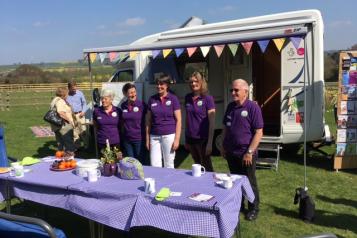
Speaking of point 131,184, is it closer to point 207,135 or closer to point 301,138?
point 207,135

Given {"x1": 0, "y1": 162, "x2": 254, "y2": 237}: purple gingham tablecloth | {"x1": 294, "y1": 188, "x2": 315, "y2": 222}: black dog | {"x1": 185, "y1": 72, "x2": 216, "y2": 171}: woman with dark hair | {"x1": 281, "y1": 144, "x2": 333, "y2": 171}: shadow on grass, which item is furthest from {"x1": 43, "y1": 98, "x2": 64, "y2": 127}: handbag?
{"x1": 294, "y1": 188, "x2": 315, "y2": 222}: black dog

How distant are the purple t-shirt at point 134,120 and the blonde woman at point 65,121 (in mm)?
2407

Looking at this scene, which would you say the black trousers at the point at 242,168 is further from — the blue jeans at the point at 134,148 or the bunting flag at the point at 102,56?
the bunting flag at the point at 102,56

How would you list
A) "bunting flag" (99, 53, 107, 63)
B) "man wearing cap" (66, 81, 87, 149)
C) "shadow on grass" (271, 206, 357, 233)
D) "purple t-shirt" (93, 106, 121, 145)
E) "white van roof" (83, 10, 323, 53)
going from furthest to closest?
"man wearing cap" (66, 81, 87, 149) → "bunting flag" (99, 53, 107, 63) → "white van roof" (83, 10, 323, 53) → "purple t-shirt" (93, 106, 121, 145) → "shadow on grass" (271, 206, 357, 233)

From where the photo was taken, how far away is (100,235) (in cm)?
381

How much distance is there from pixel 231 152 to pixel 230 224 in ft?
5.05

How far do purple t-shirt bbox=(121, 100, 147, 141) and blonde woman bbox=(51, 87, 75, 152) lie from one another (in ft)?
7.90

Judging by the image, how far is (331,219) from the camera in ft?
15.9

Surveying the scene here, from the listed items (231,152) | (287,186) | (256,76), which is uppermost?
(256,76)

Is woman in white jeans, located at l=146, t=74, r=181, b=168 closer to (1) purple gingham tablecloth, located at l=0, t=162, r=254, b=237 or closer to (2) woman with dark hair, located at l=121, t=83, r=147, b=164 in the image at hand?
(2) woman with dark hair, located at l=121, t=83, r=147, b=164

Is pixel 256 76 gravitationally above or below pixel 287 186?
above

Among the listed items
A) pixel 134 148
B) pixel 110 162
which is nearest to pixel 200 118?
pixel 134 148

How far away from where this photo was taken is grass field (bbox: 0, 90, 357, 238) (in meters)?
4.56

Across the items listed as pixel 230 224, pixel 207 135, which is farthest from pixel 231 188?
pixel 207 135
